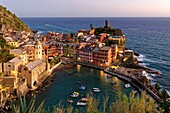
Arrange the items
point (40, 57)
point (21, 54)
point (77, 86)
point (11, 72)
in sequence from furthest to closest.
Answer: point (40, 57), point (21, 54), point (77, 86), point (11, 72)

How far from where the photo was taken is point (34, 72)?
34531 millimetres

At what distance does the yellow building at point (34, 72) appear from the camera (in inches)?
1309

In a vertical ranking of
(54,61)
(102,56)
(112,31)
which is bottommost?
(54,61)

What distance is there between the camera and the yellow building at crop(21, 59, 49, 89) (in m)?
33.2

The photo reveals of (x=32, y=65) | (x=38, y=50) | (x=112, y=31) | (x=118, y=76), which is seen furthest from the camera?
(x=112, y=31)

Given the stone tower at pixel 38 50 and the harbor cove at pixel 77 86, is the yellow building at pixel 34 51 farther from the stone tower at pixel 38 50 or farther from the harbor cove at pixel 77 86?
the harbor cove at pixel 77 86

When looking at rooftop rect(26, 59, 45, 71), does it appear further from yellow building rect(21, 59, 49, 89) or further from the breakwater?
the breakwater

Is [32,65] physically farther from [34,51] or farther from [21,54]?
[34,51]

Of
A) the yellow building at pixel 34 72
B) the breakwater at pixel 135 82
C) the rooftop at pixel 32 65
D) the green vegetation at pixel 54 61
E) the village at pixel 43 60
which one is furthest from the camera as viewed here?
the green vegetation at pixel 54 61

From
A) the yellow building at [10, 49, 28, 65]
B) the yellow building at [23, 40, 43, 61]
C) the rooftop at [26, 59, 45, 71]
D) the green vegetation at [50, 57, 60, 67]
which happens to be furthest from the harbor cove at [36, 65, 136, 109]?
the yellow building at [10, 49, 28, 65]

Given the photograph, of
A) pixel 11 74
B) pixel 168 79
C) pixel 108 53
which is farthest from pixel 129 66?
pixel 11 74

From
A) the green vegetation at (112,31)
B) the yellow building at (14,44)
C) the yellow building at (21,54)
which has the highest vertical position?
the green vegetation at (112,31)

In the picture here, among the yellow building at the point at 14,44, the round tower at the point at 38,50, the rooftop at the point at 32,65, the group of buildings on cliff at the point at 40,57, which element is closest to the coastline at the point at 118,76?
the group of buildings on cliff at the point at 40,57

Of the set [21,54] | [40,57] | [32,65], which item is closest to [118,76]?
[32,65]
